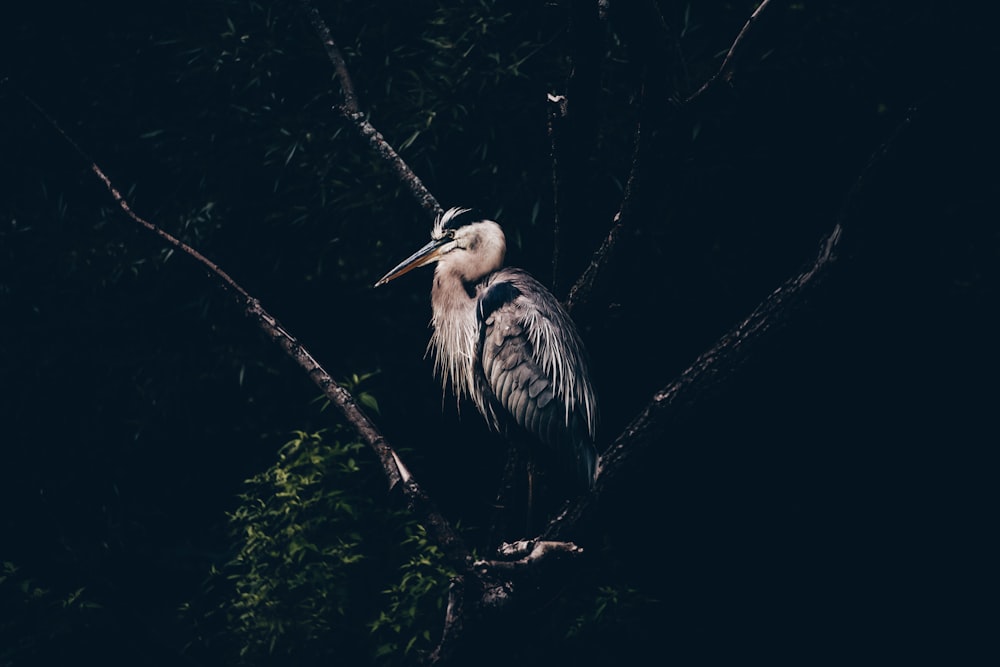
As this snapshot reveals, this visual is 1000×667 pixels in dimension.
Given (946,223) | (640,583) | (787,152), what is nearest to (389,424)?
(640,583)

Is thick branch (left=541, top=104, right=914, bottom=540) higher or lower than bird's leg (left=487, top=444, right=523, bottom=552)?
higher

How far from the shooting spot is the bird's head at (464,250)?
2.54 meters

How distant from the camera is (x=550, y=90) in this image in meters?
2.87

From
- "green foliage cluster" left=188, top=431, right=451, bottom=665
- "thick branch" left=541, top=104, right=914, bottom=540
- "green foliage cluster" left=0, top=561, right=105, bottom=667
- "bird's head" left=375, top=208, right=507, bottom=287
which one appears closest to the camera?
"thick branch" left=541, top=104, right=914, bottom=540

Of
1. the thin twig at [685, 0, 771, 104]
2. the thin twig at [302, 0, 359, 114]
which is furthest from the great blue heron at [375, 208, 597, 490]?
the thin twig at [685, 0, 771, 104]

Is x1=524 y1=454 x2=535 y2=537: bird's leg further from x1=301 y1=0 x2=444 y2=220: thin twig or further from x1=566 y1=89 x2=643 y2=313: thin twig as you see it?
x1=301 y1=0 x2=444 y2=220: thin twig

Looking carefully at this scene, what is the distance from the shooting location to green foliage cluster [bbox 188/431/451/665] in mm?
2721

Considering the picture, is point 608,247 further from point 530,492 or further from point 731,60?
point 530,492

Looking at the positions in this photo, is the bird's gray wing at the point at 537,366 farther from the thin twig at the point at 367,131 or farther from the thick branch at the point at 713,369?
the thin twig at the point at 367,131

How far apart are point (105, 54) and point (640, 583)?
8.46ft

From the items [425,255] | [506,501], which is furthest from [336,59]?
[506,501]

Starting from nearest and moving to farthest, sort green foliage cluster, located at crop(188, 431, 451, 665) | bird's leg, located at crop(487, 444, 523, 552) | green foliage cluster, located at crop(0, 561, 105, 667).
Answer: bird's leg, located at crop(487, 444, 523, 552) < green foliage cluster, located at crop(188, 431, 451, 665) < green foliage cluster, located at crop(0, 561, 105, 667)

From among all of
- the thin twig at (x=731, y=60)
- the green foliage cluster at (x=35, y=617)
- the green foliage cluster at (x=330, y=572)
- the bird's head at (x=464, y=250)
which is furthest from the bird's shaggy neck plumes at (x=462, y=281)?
the green foliage cluster at (x=35, y=617)

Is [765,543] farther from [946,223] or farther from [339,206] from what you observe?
[339,206]
